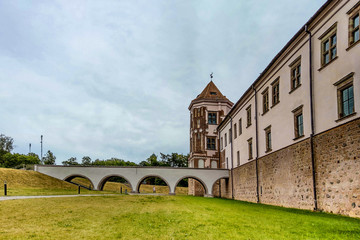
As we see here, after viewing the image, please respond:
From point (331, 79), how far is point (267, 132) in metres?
10.4

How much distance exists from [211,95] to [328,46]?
3678 centimetres

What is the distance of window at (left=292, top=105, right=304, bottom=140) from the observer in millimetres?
19861

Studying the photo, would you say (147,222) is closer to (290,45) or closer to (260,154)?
(290,45)

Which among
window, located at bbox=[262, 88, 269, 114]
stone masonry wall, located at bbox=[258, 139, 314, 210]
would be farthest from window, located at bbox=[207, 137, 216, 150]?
window, located at bbox=[262, 88, 269, 114]

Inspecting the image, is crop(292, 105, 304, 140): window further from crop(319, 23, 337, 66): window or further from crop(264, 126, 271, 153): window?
crop(264, 126, 271, 153): window

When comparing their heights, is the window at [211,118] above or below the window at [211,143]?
above

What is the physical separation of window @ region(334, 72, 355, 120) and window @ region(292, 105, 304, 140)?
4.21m

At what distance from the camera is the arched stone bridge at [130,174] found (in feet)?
140

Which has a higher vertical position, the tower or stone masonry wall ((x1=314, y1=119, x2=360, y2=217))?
the tower

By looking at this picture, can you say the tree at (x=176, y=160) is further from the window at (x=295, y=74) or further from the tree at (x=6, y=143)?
the window at (x=295, y=74)

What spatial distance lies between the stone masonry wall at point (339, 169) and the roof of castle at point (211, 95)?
34848 mm

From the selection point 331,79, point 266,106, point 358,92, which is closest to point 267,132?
point 266,106

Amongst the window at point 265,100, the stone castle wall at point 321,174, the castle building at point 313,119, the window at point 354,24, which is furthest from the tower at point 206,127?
the window at point 354,24

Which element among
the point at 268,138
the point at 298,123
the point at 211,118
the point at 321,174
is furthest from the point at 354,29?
the point at 211,118
